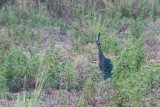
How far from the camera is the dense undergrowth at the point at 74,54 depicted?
4.21 metres

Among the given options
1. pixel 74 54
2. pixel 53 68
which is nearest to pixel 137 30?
pixel 74 54

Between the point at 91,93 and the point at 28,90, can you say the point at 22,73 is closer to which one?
the point at 28,90

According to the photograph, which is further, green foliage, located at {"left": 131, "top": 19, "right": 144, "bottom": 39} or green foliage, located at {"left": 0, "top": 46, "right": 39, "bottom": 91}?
green foliage, located at {"left": 131, "top": 19, "right": 144, "bottom": 39}

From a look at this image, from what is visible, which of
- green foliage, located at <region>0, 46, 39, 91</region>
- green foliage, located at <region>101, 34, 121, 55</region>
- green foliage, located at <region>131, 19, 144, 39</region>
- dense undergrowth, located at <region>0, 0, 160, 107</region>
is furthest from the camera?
green foliage, located at <region>131, 19, 144, 39</region>

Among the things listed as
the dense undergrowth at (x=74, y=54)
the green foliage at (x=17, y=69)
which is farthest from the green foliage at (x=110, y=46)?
the green foliage at (x=17, y=69)

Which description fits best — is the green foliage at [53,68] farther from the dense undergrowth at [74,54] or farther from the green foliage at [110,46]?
the green foliage at [110,46]

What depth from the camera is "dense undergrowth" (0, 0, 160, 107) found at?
4.21m

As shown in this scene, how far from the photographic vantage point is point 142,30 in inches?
292

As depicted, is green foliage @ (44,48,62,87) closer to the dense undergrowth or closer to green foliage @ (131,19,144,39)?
the dense undergrowth

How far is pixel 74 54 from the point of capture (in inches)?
248

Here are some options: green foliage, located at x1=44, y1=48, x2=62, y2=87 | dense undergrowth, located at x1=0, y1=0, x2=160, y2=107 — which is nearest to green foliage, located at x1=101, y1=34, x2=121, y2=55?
dense undergrowth, located at x1=0, y1=0, x2=160, y2=107

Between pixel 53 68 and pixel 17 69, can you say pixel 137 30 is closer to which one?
pixel 53 68

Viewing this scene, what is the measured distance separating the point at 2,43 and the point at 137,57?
9.19 feet

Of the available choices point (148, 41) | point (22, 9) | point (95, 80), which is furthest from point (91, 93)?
point (22, 9)
